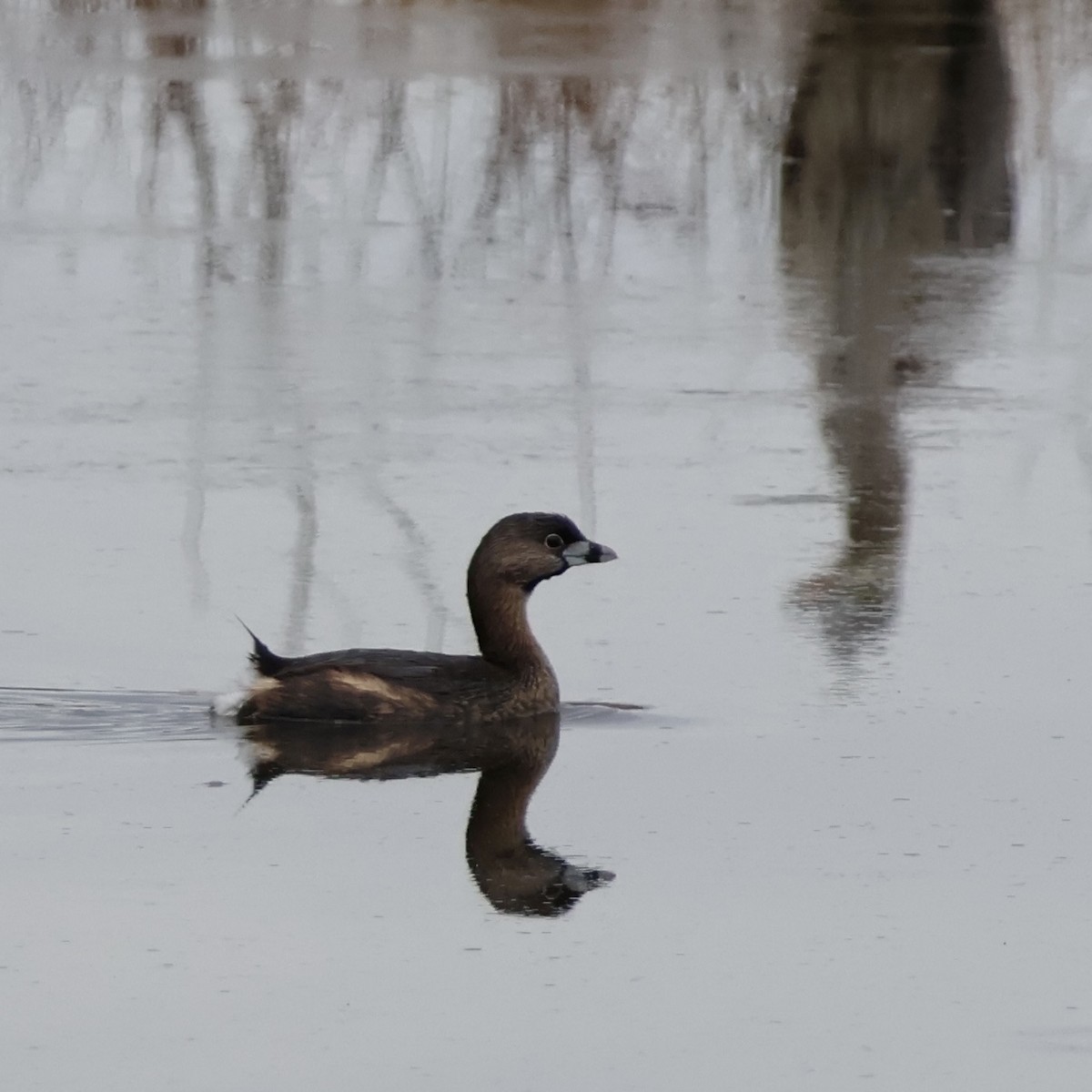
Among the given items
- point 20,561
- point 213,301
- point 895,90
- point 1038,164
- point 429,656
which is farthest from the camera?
point 895,90

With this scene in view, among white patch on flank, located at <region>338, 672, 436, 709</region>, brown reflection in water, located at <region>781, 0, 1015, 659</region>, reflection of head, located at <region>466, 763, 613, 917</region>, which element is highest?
brown reflection in water, located at <region>781, 0, 1015, 659</region>

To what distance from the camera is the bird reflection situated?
611cm

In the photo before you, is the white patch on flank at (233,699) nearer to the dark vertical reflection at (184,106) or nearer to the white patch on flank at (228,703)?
the white patch on flank at (228,703)

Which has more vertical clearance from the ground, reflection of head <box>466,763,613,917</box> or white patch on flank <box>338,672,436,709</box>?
white patch on flank <box>338,672,436,709</box>

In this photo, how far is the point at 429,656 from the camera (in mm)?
7621

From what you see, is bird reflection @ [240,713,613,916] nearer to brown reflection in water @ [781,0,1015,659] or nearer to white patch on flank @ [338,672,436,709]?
white patch on flank @ [338,672,436,709]

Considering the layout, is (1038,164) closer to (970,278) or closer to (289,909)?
(970,278)

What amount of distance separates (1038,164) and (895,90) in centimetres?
203

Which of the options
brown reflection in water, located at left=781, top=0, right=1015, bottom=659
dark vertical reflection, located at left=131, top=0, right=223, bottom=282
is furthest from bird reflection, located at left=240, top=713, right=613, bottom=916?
dark vertical reflection, located at left=131, top=0, right=223, bottom=282

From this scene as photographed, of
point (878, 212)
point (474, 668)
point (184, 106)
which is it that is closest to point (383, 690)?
point (474, 668)

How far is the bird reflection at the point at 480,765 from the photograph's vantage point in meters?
6.11

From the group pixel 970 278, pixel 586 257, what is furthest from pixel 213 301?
pixel 970 278

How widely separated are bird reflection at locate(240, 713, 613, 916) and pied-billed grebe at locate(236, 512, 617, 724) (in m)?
0.04

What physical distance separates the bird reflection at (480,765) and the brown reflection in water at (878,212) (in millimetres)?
1109
